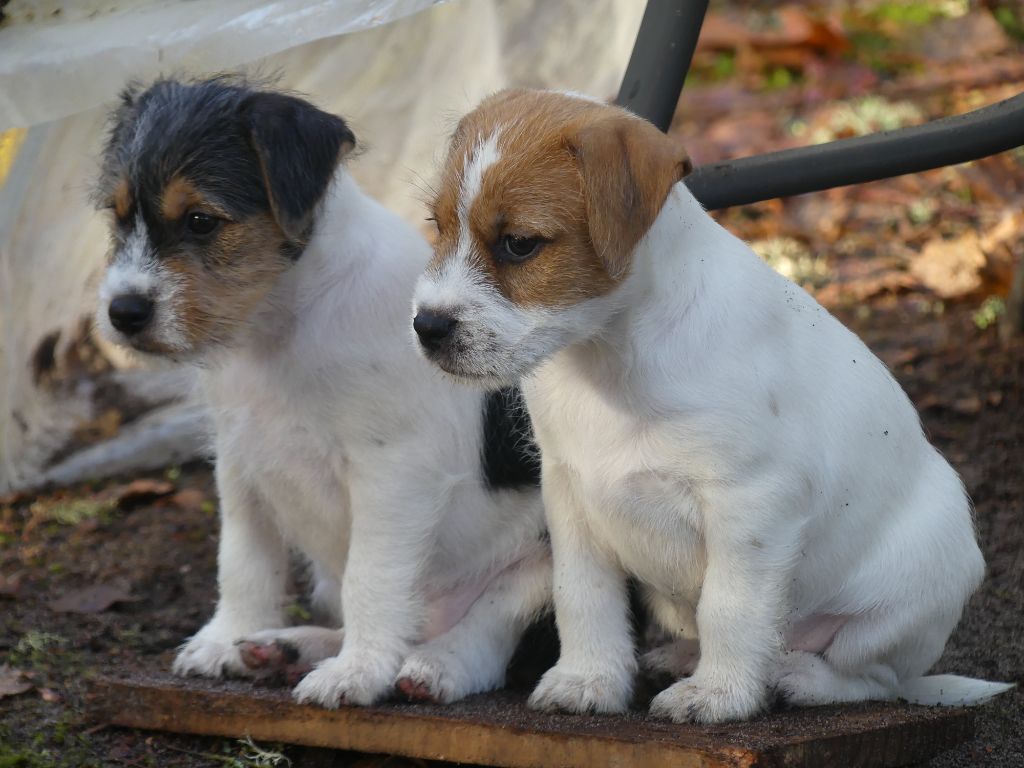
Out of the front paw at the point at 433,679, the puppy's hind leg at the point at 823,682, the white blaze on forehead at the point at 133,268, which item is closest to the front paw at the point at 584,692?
the front paw at the point at 433,679

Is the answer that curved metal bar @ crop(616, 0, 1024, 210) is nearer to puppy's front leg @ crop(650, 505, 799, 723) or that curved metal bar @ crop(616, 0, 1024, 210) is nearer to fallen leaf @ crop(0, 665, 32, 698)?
puppy's front leg @ crop(650, 505, 799, 723)

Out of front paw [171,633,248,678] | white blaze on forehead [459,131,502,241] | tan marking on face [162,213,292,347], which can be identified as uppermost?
white blaze on forehead [459,131,502,241]

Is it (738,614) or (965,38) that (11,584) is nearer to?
(738,614)

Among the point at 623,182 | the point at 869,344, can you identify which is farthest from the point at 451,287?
the point at 869,344

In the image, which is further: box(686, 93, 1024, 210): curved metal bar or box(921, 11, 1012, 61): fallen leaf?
box(921, 11, 1012, 61): fallen leaf

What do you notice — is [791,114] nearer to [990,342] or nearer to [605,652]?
[990,342]

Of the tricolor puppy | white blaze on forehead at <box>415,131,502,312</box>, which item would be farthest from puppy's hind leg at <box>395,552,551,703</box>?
white blaze on forehead at <box>415,131,502,312</box>

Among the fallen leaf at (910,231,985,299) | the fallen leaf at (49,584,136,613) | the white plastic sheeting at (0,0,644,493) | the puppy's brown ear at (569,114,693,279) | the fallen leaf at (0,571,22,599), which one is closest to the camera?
the puppy's brown ear at (569,114,693,279)

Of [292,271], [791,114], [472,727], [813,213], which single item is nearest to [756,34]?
[791,114]
